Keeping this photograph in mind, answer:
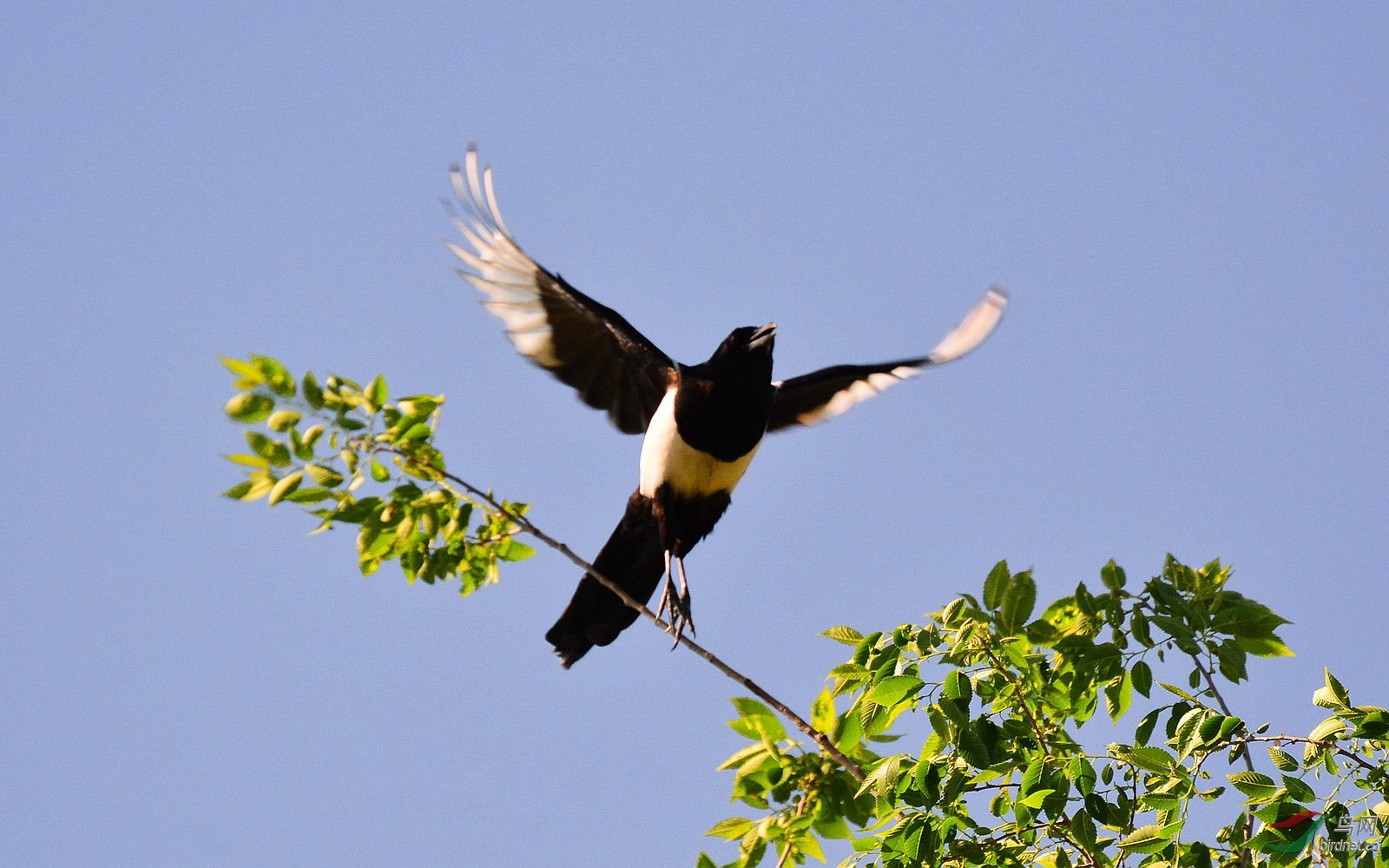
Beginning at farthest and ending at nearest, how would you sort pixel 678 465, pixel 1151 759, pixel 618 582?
pixel 618 582 → pixel 678 465 → pixel 1151 759

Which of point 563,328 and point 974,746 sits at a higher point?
point 563,328

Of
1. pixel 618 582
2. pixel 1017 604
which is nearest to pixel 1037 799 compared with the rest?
pixel 1017 604

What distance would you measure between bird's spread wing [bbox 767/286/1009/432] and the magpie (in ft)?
0.05

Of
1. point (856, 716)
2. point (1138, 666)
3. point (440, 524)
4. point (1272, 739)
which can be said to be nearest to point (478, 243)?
point (440, 524)

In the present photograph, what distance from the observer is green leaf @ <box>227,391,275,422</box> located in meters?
2.38

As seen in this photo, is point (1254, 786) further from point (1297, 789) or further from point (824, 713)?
point (824, 713)

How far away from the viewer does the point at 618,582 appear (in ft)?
15.2

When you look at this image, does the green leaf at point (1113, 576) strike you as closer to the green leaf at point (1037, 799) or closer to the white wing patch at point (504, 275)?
the green leaf at point (1037, 799)

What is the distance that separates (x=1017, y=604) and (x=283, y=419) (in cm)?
161

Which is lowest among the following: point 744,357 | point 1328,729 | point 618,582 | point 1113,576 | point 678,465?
point 1328,729

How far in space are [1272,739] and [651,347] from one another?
2.87 m

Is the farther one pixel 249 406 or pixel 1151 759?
pixel 249 406

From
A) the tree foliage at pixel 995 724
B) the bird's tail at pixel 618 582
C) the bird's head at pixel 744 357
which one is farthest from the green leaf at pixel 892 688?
the bird's head at pixel 744 357

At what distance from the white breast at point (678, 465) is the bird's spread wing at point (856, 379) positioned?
548mm
